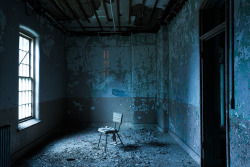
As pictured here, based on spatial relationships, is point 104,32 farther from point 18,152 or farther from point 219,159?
point 219,159

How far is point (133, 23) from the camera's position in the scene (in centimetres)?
589

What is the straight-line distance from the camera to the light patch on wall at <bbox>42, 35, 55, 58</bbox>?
508cm

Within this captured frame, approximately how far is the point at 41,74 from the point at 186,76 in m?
3.69

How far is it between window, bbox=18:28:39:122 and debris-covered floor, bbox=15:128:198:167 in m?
0.98

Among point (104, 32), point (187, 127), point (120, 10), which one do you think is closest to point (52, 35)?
point (104, 32)

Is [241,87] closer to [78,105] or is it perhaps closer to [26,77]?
[26,77]

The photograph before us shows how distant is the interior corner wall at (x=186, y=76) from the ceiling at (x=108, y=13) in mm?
476

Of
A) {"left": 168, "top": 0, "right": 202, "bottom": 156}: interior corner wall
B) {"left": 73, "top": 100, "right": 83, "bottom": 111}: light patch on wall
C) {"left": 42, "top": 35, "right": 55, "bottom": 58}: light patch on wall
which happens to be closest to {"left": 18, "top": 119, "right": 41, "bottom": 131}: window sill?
{"left": 42, "top": 35, "right": 55, "bottom": 58}: light patch on wall

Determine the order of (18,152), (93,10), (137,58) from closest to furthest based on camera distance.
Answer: (18,152) < (93,10) < (137,58)

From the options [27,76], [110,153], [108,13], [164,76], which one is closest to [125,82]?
[164,76]

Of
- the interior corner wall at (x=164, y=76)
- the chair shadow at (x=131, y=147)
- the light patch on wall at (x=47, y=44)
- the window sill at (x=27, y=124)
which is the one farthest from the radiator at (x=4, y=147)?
the interior corner wall at (x=164, y=76)

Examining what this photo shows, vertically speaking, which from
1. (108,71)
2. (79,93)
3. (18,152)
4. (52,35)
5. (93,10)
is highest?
(93,10)

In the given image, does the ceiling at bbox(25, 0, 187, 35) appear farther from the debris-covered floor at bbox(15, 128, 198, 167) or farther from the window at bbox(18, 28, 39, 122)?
the debris-covered floor at bbox(15, 128, 198, 167)

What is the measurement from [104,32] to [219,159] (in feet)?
17.5
